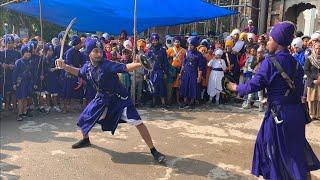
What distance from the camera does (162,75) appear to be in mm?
9516

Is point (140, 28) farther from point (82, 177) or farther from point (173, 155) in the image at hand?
point (82, 177)

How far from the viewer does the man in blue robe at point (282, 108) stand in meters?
4.01

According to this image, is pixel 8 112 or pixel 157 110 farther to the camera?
pixel 157 110

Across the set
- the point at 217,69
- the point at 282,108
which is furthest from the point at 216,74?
the point at 282,108

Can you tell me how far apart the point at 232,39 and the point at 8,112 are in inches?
214

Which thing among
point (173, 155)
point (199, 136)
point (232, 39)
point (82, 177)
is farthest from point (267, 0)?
point (82, 177)

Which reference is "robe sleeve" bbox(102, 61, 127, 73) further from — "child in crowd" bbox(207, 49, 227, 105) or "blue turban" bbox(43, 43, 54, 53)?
"child in crowd" bbox(207, 49, 227, 105)

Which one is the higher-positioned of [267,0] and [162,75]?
[267,0]

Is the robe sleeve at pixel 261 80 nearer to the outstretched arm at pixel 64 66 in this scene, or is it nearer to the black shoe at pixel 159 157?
the black shoe at pixel 159 157

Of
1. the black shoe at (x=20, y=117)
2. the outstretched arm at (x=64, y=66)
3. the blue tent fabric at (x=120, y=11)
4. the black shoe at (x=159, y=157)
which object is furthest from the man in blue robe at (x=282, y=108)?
the blue tent fabric at (x=120, y=11)

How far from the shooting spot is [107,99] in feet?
18.7

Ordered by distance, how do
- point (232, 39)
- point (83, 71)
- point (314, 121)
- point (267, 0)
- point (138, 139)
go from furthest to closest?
point (267, 0) < point (232, 39) < point (314, 121) < point (138, 139) < point (83, 71)

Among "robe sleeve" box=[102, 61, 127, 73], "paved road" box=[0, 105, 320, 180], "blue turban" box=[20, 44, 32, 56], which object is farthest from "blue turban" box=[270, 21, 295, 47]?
"blue turban" box=[20, 44, 32, 56]

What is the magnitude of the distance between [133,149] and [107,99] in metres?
0.94
